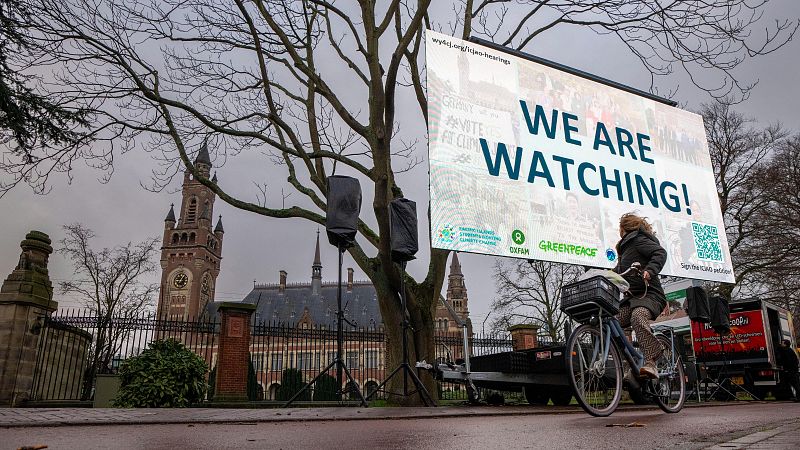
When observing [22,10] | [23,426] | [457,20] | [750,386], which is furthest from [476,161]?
[750,386]

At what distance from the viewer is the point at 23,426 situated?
3.45m

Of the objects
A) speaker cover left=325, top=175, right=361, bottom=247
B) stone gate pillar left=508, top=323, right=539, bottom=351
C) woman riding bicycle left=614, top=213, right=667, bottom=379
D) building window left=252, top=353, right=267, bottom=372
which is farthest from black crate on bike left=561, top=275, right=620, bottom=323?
stone gate pillar left=508, top=323, right=539, bottom=351

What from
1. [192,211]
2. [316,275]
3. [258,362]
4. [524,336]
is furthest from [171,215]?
[524,336]

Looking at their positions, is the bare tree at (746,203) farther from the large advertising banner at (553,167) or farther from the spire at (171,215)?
the spire at (171,215)

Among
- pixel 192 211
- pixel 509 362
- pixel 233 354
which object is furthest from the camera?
pixel 192 211

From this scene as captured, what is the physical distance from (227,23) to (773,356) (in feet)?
46.0

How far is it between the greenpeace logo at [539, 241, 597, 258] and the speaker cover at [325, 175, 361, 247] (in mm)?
3315

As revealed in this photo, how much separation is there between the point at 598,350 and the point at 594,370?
19 centimetres

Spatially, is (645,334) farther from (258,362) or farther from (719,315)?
(258,362)

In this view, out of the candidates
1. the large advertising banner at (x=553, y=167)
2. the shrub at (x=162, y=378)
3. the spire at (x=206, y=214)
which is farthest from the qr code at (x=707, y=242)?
the spire at (x=206, y=214)

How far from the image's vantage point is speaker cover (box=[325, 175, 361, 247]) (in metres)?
6.84

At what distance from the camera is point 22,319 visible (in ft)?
33.6

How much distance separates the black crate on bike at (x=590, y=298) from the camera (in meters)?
4.56

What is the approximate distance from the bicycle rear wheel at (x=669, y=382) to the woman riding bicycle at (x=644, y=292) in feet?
0.83
